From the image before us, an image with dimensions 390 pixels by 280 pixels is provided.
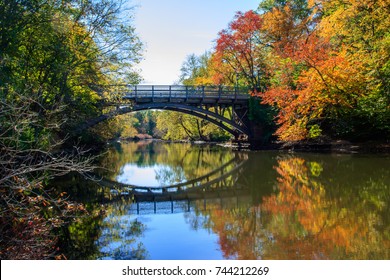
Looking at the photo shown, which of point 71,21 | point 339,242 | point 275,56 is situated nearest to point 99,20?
point 71,21

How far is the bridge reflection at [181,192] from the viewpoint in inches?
418

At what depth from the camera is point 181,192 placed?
13.1m

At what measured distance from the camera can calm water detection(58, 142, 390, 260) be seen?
608 centimetres

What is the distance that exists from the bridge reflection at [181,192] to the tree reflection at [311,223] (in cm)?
142

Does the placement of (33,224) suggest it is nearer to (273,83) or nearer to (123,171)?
(123,171)

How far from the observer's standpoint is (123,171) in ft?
66.8

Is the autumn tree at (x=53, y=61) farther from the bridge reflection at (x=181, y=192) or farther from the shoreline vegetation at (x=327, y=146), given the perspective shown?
the shoreline vegetation at (x=327, y=146)

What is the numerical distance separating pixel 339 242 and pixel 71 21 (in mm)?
11116

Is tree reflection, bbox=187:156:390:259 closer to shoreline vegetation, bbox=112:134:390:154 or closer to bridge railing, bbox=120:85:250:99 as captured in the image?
shoreline vegetation, bbox=112:134:390:154

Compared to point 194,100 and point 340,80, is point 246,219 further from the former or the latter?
point 194,100

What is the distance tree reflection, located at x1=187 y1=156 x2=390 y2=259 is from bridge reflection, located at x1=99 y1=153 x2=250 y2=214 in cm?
142

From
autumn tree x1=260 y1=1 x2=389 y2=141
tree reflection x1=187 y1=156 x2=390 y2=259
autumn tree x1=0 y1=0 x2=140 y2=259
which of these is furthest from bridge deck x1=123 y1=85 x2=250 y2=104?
tree reflection x1=187 y1=156 x2=390 y2=259

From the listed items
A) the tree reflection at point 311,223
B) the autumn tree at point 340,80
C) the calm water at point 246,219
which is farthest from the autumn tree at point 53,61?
the autumn tree at point 340,80

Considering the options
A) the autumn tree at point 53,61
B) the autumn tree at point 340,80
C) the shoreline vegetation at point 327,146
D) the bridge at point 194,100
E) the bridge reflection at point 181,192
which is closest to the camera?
the autumn tree at point 53,61
